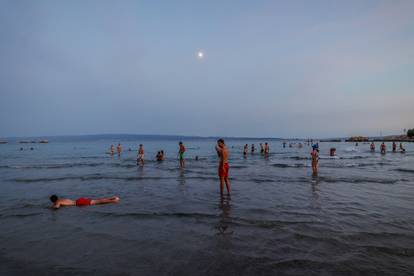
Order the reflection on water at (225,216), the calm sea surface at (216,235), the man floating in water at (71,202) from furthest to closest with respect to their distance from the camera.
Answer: the man floating in water at (71,202)
the reflection on water at (225,216)
the calm sea surface at (216,235)

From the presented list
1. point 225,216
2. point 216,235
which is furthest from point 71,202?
point 216,235

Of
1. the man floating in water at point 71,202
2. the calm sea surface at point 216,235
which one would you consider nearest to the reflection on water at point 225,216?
the calm sea surface at point 216,235

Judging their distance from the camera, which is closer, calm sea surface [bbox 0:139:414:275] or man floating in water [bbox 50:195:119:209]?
calm sea surface [bbox 0:139:414:275]

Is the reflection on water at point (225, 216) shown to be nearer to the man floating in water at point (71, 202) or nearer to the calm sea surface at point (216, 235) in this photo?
the calm sea surface at point (216, 235)

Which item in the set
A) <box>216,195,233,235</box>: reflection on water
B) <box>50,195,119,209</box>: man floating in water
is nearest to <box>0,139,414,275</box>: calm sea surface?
<box>216,195,233,235</box>: reflection on water

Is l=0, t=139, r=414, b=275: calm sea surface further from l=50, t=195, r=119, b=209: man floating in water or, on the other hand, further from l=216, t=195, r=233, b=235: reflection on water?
l=50, t=195, r=119, b=209: man floating in water

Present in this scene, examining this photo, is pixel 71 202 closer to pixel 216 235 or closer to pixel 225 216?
pixel 225 216

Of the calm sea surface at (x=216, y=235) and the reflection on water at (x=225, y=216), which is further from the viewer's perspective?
the reflection on water at (x=225, y=216)

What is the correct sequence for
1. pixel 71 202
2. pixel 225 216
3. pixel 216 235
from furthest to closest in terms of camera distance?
pixel 71 202 < pixel 225 216 < pixel 216 235

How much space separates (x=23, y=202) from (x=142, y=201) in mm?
5029

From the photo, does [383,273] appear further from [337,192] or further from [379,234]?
[337,192]

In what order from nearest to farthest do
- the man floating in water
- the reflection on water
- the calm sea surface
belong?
the calm sea surface → the reflection on water → the man floating in water

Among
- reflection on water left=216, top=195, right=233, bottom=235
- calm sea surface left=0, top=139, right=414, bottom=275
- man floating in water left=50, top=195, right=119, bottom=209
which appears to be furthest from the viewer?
man floating in water left=50, top=195, right=119, bottom=209

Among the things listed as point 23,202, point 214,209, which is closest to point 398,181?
point 214,209
